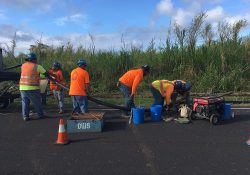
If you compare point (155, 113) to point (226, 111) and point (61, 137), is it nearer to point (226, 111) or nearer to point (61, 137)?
point (226, 111)

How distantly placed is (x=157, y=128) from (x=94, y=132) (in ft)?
5.36

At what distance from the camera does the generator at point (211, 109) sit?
407 inches

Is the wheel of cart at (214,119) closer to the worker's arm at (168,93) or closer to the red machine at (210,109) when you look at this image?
the red machine at (210,109)

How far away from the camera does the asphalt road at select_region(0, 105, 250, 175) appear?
261 inches

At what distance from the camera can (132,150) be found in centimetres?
775

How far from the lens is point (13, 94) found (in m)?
13.3

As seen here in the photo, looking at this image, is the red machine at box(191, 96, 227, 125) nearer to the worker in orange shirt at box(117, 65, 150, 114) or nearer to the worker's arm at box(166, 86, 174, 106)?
the worker's arm at box(166, 86, 174, 106)

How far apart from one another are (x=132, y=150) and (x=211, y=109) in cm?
354

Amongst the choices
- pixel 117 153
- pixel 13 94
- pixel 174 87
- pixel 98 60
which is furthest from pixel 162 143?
pixel 98 60

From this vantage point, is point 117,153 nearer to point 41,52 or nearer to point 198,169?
point 198,169

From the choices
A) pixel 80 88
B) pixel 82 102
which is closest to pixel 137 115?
pixel 82 102

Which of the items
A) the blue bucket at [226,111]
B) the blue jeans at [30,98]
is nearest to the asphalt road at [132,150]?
the blue bucket at [226,111]

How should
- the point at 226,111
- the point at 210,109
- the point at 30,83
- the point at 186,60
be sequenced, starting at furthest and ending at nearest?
the point at 186,60, the point at 30,83, the point at 226,111, the point at 210,109

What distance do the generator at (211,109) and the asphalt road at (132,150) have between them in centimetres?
22
